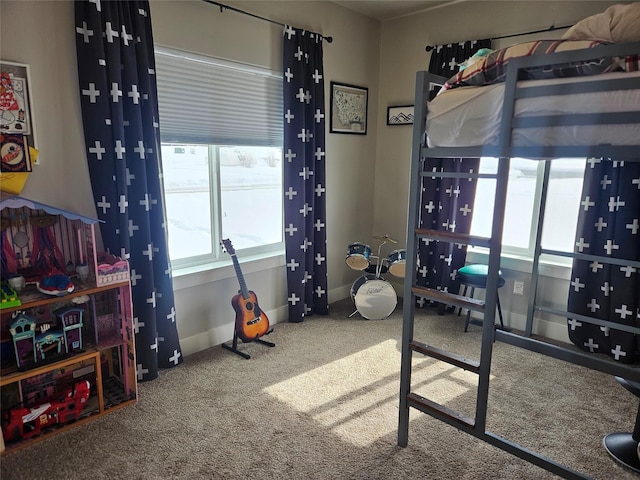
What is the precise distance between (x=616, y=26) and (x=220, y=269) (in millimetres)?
2450

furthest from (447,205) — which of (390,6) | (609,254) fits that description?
(390,6)

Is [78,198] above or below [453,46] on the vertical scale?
below

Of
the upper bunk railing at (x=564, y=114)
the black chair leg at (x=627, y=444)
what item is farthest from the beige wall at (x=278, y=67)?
the upper bunk railing at (x=564, y=114)

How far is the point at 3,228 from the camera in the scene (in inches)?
80.0

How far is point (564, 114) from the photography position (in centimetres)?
139

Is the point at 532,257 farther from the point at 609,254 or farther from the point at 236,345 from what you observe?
the point at 236,345

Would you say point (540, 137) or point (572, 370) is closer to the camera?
point (540, 137)

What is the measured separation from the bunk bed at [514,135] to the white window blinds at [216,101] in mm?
1530

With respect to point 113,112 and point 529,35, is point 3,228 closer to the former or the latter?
point 113,112

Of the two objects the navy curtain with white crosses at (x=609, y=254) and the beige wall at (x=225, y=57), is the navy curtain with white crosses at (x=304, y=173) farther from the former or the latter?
the navy curtain with white crosses at (x=609, y=254)

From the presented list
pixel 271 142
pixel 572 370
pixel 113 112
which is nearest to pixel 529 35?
pixel 271 142

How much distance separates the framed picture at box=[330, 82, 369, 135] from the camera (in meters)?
3.62

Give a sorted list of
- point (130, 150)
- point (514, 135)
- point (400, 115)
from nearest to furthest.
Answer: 1. point (514, 135)
2. point (130, 150)
3. point (400, 115)

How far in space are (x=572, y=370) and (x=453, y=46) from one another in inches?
99.0
